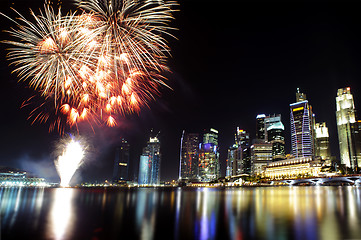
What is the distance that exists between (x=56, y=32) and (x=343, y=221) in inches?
1093

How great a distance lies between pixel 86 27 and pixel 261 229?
21.8 metres

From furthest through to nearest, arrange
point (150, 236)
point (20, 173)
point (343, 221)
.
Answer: point (20, 173), point (343, 221), point (150, 236)

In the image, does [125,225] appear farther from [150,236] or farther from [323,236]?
[323,236]

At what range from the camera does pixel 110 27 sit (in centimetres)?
2122

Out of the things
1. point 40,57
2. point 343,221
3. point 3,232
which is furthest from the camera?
point 40,57

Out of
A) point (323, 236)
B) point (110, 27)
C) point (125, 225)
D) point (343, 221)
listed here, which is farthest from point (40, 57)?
point (343, 221)

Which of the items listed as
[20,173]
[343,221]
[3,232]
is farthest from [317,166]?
[20,173]

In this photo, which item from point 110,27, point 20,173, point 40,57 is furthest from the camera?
point 20,173

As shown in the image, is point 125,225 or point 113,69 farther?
point 113,69

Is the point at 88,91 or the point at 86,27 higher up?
the point at 86,27

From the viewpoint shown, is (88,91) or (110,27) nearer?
(110,27)

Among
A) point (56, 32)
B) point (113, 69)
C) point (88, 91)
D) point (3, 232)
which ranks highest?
point (56, 32)

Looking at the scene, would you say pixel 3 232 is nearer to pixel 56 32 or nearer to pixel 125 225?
pixel 125 225

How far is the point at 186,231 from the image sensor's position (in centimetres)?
1297
